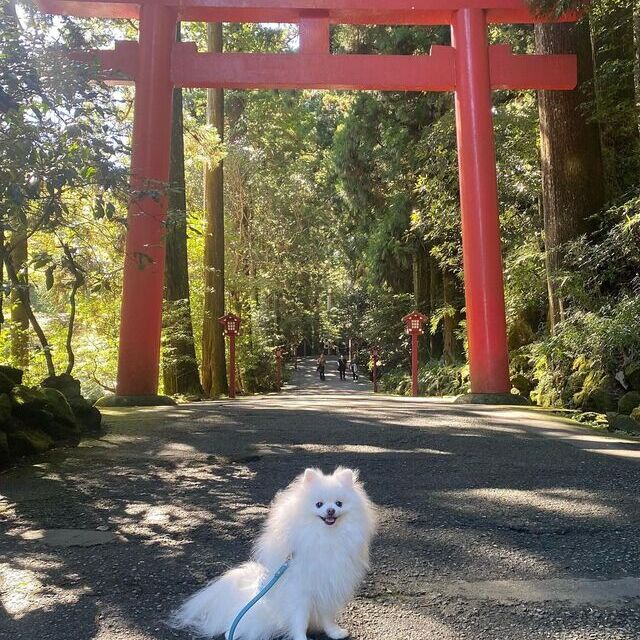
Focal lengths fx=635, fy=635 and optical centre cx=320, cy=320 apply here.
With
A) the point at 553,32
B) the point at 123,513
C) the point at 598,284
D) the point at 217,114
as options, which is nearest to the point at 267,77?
the point at 553,32

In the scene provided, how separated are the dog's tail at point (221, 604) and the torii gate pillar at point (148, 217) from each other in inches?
301

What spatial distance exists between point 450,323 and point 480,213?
9.44m

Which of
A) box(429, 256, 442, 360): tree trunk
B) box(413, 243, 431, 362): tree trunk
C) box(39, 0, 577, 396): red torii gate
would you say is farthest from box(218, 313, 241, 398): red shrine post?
box(413, 243, 431, 362): tree trunk

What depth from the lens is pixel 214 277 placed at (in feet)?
55.8

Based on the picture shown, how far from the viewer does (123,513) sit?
148 inches

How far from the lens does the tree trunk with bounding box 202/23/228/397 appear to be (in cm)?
1684

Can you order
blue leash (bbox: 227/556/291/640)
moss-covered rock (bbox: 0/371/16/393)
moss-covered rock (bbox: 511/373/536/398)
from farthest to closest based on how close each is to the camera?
moss-covered rock (bbox: 511/373/536/398)
moss-covered rock (bbox: 0/371/16/393)
blue leash (bbox: 227/556/291/640)

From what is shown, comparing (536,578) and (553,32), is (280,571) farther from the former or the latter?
(553,32)

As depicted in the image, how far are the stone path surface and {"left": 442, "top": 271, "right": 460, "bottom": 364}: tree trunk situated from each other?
12.9 meters

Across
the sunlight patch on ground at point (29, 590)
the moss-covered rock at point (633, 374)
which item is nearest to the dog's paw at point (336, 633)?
the sunlight patch on ground at point (29, 590)

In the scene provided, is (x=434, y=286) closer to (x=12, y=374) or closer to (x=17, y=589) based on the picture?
(x=12, y=374)

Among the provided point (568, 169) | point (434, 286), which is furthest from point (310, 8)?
point (434, 286)

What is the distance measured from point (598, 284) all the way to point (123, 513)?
7.22 m

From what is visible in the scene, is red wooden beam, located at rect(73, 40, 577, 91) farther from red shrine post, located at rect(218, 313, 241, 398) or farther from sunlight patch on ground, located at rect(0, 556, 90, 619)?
sunlight patch on ground, located at rect(0, 556, 90, 619)
